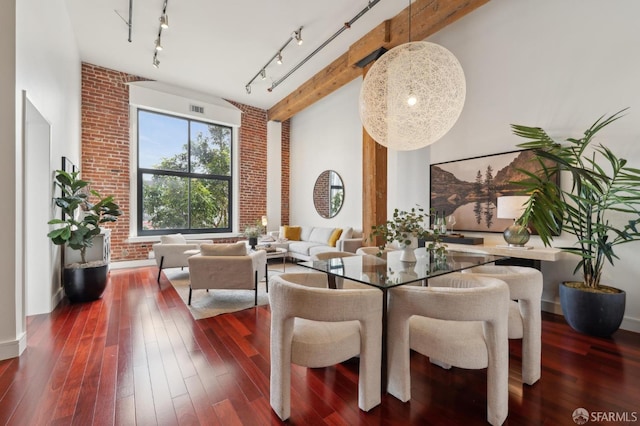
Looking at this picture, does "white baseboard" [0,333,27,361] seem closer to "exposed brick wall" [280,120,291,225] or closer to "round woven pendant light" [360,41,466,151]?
"round woven pendant light" [360,41,466,151]

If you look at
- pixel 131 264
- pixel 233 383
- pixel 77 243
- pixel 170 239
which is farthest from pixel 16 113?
pixel 131 264

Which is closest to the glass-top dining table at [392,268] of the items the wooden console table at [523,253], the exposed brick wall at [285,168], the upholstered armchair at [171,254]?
the wooden console table at [523,253]

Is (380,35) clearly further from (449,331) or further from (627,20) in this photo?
(449,331)

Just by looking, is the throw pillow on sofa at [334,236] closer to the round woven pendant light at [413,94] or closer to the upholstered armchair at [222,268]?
the upholstered armchair at [222,268]

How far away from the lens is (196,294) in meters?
3.81

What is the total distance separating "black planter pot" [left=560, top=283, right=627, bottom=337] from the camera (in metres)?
2.42

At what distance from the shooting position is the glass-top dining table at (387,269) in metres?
1.73

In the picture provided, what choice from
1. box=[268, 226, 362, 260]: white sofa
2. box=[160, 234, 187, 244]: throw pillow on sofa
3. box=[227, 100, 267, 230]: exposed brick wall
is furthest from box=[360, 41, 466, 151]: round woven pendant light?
box=[227, 100, 267, 230]: exposed brick wall

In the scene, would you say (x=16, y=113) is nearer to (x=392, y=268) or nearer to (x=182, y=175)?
(x=392, y=268)

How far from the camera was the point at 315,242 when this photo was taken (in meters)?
6.02

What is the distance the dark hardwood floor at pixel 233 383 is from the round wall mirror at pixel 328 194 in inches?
151

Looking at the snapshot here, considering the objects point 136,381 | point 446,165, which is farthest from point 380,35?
point 136,381

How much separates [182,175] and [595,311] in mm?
6825

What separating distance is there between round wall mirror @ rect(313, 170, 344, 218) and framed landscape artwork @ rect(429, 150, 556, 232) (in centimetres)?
230
